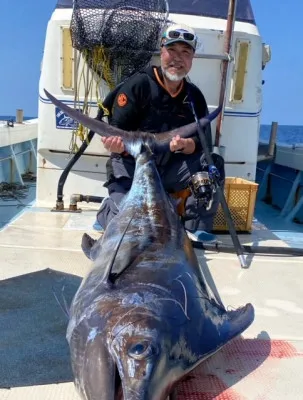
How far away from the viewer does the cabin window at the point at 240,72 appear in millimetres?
4935

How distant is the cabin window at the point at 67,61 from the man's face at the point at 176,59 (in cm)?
172

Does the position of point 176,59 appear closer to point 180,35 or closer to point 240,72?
point 180,35

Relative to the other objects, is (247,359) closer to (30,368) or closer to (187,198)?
(30,368)

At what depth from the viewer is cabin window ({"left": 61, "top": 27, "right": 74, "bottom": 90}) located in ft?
16.1

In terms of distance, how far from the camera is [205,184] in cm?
339

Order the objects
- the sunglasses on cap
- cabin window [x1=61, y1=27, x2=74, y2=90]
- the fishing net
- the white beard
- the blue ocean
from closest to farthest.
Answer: the sunglasses on cap
the white beard
the fishing net
cabin window [x1=61, y1=27, x2=74, y2=90]
the blue ocean

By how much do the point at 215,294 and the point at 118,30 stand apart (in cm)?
299

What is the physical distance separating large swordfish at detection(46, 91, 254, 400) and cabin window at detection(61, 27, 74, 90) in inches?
117

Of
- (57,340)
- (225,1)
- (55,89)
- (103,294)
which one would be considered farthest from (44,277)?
(225,1)

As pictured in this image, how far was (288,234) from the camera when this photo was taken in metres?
4.71

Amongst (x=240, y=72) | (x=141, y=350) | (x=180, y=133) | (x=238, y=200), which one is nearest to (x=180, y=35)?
(x=180, y=133)

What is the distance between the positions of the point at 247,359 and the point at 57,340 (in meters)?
0.91

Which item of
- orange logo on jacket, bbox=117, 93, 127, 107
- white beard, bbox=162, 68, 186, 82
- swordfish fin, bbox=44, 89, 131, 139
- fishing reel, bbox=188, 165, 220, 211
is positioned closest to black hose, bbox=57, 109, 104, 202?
orange logo on jacket, bbox=117, 93, 127, 107

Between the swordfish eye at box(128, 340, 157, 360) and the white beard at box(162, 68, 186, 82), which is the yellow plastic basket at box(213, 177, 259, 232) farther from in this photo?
the swordfish eye at box(128, 340, 157, 360)
